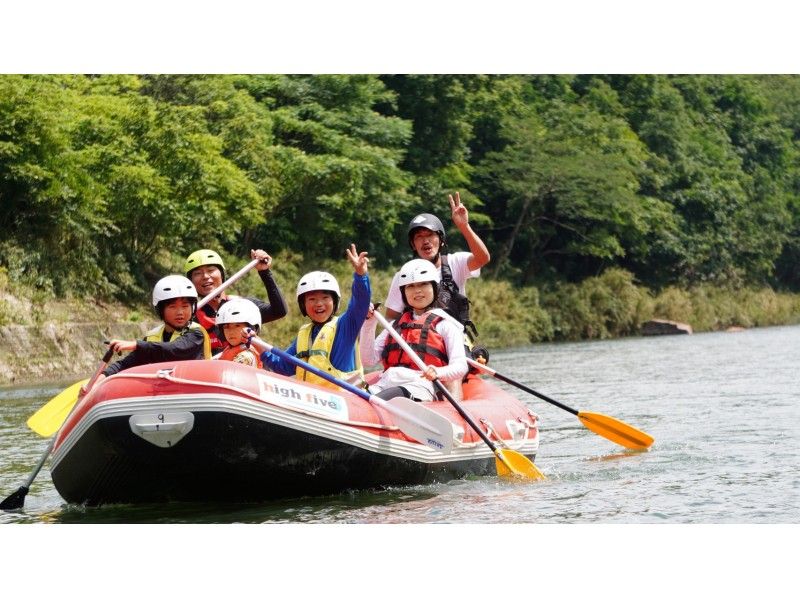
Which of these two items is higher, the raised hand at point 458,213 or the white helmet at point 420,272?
the raised hand at point 458,213

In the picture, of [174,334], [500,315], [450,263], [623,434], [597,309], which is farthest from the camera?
[597,309]

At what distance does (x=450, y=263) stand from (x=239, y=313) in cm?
190

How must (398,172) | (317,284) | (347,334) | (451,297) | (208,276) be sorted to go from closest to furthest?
1. (317,284)
2. (347,334)
3. (208,276)
4. (451,297)
5. (398,172)

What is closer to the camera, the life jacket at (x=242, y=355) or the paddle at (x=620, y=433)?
the life jacket at (x=242, y=355)

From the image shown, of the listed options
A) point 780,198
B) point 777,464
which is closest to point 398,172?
point 780,198

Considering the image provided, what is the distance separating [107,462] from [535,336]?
74.1 ft

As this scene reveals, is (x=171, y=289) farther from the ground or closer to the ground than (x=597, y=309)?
farther from the ground

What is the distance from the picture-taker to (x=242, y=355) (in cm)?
727

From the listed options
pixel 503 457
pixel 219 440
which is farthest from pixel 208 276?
pixel 503 457

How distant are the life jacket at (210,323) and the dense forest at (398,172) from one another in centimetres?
981

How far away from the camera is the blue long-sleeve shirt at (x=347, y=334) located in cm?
727

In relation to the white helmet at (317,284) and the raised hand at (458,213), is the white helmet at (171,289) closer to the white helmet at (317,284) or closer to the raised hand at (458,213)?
the white helmet at (317,284)

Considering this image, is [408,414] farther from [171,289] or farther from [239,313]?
[171,289]

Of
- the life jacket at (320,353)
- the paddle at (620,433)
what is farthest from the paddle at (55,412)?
the paddle at (620,433)
